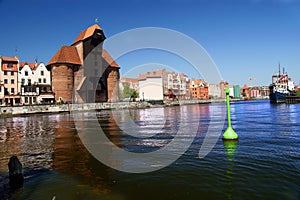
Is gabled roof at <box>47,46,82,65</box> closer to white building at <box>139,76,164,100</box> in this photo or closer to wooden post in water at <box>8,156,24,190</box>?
white building at <box>139,76,164,100</box>

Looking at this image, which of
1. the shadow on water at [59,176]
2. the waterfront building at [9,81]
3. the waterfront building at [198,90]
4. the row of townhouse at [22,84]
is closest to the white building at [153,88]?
the waterfront building at [198,90]

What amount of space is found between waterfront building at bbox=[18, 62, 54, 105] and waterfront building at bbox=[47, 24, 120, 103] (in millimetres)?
2172

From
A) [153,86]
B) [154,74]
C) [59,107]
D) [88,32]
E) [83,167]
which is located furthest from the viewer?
[154,74]

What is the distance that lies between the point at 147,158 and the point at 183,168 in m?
2.12

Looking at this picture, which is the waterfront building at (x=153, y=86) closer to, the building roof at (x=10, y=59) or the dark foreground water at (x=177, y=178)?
the building roof at (x=10, y=59)

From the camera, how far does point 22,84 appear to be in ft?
214

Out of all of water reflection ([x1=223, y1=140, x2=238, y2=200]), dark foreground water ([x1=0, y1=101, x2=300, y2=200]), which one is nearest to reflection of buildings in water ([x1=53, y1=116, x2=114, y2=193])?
dark foreground water ([x1=0, y1=101, x2=300, y2=200])

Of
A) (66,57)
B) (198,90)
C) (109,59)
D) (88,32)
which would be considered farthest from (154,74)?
(66,57)

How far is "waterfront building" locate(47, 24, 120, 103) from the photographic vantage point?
70.2 metres

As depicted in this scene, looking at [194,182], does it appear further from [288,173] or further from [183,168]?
[288,173]

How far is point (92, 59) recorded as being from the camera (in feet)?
250

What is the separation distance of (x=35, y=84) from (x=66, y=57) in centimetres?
1371

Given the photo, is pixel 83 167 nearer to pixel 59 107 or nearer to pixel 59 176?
pixel 59 176

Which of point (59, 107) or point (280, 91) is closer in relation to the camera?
point (59, 107)
